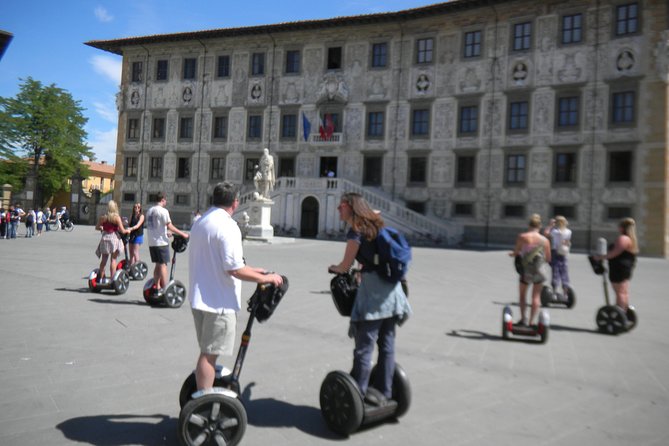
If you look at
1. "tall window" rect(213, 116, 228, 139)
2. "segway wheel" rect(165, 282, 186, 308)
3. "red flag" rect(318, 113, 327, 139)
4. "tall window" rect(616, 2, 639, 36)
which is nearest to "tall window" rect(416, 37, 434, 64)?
"red flag" rect(318, 113, 327, 139)

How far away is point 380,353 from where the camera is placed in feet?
13.0

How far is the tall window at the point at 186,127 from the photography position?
1471 inches

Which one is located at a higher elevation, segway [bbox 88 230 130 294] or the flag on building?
the flag on building

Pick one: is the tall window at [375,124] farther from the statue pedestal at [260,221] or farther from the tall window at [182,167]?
the tall window at [182,167]

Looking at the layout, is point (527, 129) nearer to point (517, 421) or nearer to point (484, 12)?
point (484, 12)

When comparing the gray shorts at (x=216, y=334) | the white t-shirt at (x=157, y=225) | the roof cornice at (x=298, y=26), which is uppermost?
the roof cornice at (x=298, y=26)

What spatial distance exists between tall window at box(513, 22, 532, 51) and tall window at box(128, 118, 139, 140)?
27.2 meters

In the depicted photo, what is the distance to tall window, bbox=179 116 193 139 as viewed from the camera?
37375 millimetres

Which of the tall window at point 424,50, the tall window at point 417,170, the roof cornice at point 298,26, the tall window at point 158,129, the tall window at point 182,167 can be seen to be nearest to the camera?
the roof cornice at point 298,26

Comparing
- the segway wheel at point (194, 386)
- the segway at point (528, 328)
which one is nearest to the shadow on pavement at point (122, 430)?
the segway wheel at point (194, 386)

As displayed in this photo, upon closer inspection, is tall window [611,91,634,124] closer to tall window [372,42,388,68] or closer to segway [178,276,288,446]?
tall window [372,42,388,68]

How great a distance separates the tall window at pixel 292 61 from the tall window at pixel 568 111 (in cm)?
1653

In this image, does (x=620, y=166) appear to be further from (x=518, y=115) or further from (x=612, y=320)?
(x=612, y=320)

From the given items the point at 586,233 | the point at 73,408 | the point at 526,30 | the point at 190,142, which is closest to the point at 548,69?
the point at 526,30
